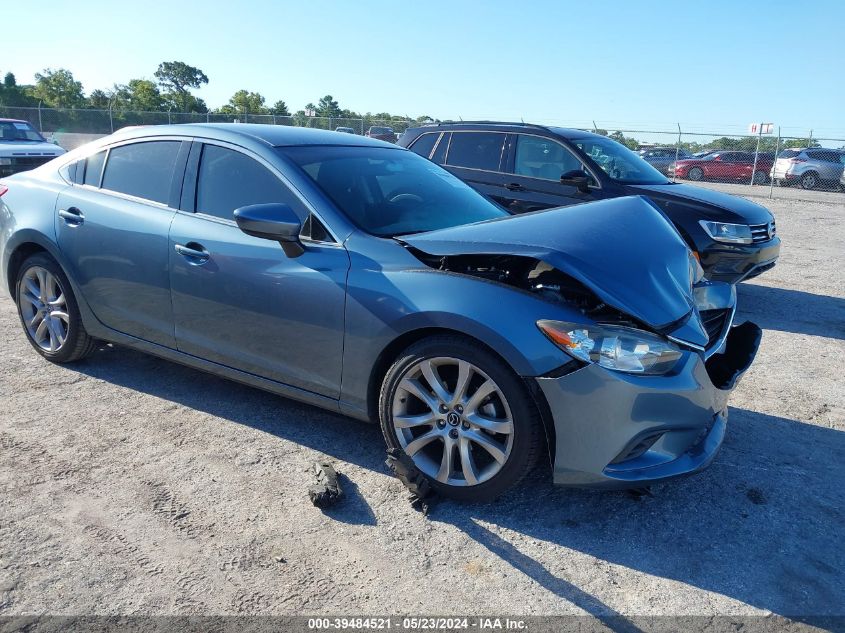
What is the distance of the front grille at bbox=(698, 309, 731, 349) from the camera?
3.38 m

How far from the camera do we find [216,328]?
374cm

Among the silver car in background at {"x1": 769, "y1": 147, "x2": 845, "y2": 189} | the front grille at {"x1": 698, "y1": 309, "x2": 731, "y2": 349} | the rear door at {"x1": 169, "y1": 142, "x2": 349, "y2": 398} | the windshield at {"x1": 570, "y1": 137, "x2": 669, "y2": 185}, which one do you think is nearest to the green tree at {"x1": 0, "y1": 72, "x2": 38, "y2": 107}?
the silver car in background at {"x1": 769, "y1": 147, "x2": 845, "y2": 189}

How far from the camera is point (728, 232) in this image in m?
6.72

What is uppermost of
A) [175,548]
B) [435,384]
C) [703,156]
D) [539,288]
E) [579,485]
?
[703,156]

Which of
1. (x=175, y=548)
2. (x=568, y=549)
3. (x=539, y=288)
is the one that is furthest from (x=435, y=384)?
(x=175, y=548)

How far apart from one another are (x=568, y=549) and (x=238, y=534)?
4.53ft

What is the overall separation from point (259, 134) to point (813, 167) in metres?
24.5

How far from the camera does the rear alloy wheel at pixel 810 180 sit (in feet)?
77.0

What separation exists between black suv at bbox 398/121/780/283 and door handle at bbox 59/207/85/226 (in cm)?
349

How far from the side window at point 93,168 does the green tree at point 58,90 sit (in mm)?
59539

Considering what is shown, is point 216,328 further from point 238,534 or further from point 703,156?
point 703,156

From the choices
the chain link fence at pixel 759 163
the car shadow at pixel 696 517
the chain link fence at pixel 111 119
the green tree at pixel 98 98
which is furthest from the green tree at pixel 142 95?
the car shadow at pixel 696 517

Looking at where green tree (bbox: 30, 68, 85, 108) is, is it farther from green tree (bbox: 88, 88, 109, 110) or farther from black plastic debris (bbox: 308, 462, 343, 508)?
black plastic debris (bbox: 308, 462, 343, 508)

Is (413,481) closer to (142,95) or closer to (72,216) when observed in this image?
(72,216)
